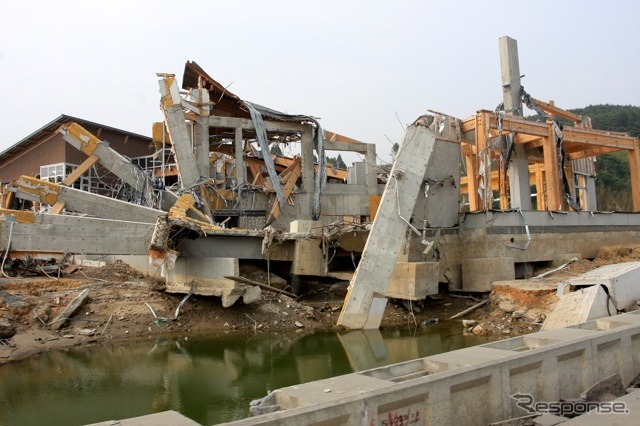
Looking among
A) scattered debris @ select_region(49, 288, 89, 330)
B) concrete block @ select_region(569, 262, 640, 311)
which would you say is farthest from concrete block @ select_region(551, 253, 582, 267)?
scattered debris @ select_region(49, 288, 89, 330)

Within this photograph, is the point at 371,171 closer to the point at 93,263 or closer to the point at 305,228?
the point at 305,228

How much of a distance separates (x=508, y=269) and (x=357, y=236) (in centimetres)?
423

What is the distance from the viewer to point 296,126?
2209 cm

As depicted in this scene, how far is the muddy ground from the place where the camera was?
12.5m

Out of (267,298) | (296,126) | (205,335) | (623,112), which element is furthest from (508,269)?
(623,112)

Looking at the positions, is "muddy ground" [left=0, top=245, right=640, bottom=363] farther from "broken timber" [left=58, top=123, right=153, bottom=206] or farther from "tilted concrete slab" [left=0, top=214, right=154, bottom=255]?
"broken timber" [left=58, top=123, right=153, bottom=206]

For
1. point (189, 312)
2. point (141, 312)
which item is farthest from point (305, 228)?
point (141, 312)

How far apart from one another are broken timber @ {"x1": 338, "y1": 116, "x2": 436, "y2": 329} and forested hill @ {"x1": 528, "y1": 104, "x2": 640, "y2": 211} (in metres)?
24.8

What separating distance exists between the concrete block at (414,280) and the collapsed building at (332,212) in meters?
0.04

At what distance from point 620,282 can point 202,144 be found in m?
14.0

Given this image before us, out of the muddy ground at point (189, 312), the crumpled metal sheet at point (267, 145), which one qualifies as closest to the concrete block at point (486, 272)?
the muddy ground at point (189, 312)

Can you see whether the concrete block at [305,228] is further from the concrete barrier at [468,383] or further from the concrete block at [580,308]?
the concrete barrier at [468,383]

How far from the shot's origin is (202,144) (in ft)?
65.8

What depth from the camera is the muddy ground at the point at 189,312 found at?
1254cm
